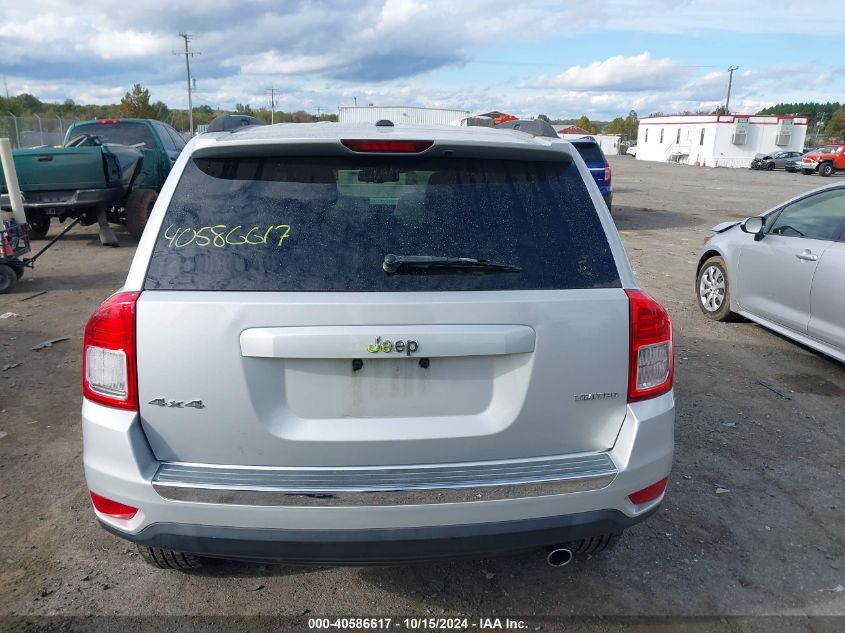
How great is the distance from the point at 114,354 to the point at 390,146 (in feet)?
3.93

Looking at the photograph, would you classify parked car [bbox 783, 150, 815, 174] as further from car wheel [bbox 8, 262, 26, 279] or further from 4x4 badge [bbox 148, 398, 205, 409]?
4x4 badge [bbox 148, 398, 205, 409]

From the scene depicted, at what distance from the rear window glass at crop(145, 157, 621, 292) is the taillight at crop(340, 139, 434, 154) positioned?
0.04m

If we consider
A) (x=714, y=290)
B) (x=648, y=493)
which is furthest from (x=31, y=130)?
(x=648, y=493)

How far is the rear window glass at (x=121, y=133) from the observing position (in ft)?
42.9

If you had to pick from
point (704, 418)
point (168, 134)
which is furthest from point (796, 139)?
point (704, 418)

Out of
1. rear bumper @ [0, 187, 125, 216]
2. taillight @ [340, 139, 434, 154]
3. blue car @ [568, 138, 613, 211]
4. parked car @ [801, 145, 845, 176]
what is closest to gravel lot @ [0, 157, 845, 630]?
taillight @ [340, 139, 434, 154]

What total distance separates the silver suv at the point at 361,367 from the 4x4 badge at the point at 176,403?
0.03 ft

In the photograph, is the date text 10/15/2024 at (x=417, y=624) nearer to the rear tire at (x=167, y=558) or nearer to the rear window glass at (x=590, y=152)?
the rear tire at (x=167, y=558)

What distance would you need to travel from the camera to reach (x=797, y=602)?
9.41 feet

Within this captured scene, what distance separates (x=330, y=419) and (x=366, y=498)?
286 mm

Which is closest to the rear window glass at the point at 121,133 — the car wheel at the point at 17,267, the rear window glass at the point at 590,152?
the car wheel at the point at 17,267

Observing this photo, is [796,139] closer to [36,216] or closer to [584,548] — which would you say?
[36,216]

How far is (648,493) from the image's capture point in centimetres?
249

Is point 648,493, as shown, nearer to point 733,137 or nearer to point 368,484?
point 368,484
